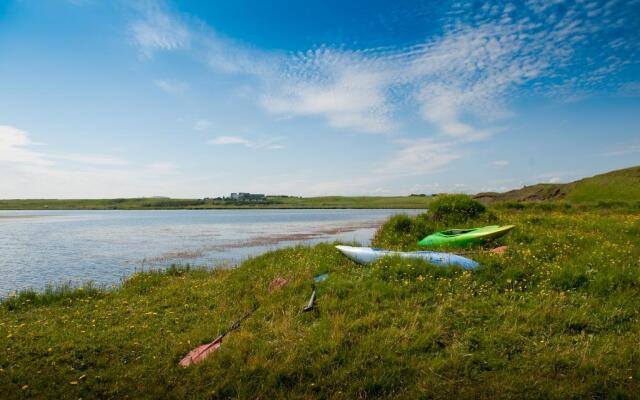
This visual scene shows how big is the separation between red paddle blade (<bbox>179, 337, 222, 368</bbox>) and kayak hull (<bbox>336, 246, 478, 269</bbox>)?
662 centimetres

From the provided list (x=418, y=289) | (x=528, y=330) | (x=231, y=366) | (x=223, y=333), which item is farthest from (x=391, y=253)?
(x=231, y=366)

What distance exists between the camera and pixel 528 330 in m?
7.89

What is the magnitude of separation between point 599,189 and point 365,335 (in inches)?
1915

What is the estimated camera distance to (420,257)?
12.3 meters

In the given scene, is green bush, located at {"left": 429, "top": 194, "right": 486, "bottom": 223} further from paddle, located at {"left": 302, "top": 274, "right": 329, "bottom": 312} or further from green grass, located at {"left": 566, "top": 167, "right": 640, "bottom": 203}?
green grass, located at {"left": 566, "top": 167, "right": 640, "bottom": 203}

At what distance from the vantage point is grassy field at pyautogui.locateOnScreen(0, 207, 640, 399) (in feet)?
21.3

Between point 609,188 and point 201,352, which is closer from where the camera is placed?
point 201,352

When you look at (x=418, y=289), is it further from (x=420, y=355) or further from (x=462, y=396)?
(x=462, y=396)

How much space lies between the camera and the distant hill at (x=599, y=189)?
131 feet

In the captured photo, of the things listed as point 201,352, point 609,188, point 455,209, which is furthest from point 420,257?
point 609,188

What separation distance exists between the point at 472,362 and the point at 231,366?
15.2ft

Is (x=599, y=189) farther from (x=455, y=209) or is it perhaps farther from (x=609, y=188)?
(x=455, y=209)

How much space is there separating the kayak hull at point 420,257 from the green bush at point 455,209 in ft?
34.2

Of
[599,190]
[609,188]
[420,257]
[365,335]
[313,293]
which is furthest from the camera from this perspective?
[599,190]
